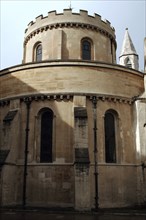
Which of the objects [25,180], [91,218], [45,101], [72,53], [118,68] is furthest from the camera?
[72,53]

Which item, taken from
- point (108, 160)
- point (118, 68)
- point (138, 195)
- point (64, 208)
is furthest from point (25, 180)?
point (118, 68)

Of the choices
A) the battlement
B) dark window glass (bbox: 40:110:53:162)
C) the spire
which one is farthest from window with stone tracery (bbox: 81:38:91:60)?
the spire

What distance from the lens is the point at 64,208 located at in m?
15.1

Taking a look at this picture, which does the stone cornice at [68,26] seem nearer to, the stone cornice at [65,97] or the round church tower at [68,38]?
the round church tower at [68,38]

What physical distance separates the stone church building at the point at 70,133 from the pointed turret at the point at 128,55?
27818 millimetres

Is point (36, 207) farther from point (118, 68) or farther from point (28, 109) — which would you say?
point (118, 68)

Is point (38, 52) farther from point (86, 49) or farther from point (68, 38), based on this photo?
point (86, 49)

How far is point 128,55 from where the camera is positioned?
47344mm

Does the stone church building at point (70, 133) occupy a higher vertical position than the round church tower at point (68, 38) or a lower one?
lower

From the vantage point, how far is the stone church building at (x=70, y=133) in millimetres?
15773

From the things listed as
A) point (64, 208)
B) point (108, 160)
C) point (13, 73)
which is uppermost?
point (13, 73)

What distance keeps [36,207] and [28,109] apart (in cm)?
590

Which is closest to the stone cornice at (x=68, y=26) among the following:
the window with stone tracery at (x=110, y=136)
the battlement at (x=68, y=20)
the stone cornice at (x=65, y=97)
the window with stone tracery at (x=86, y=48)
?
the battlement at (x=68, y=20)

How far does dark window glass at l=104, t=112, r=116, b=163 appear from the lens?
17.3 meters
